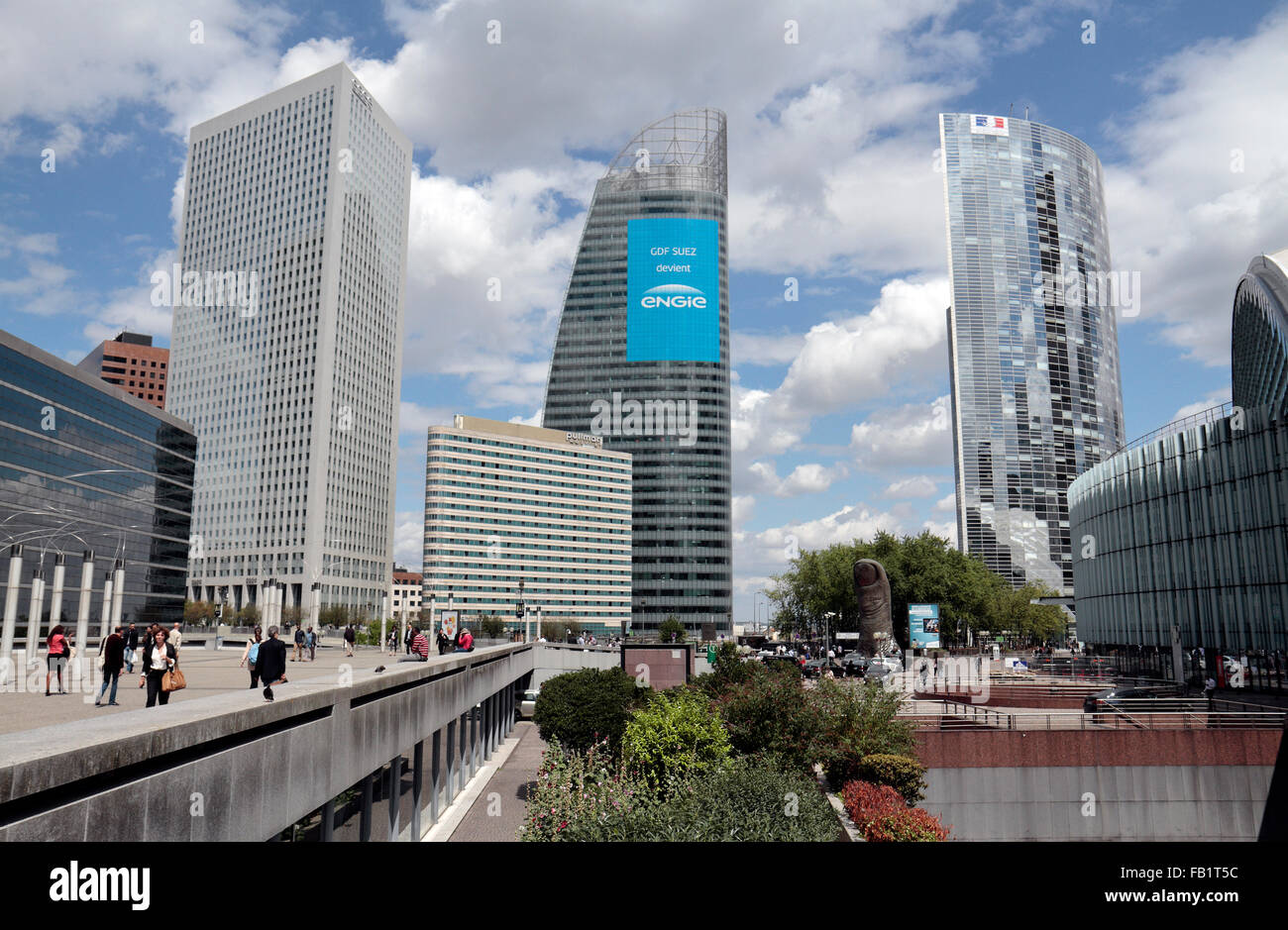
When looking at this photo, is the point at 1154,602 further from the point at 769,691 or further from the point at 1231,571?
the point at 769,691

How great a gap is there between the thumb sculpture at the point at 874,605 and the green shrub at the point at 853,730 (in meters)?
39.5

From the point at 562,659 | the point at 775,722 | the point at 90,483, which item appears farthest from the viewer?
the point at 90,483

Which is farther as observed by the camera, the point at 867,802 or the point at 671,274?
the point at 671,274

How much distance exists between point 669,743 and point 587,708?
30.8ft

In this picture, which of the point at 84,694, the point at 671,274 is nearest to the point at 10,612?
the point at 84,694

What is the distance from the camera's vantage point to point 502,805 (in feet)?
86.4

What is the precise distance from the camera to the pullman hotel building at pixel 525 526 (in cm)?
17588

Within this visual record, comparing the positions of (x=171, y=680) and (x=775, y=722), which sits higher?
(x=171, y=680)

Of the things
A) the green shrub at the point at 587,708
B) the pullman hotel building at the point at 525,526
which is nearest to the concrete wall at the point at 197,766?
the green shrub at the point at 587,708

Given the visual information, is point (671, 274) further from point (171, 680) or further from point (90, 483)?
point (171, 680)

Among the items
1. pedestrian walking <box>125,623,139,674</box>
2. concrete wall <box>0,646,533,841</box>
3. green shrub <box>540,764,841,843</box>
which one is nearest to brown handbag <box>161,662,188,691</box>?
concrete wall <box>0,646,533,841</box>

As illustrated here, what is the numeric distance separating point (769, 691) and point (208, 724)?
17852 mm
